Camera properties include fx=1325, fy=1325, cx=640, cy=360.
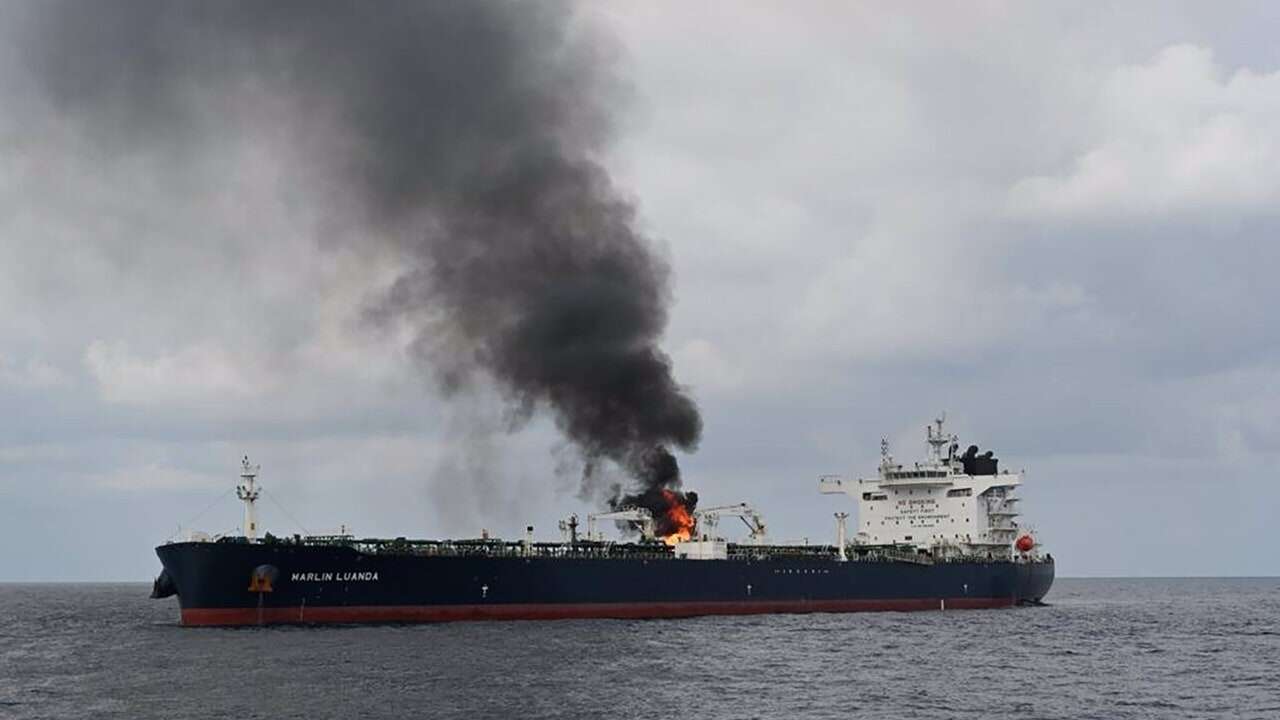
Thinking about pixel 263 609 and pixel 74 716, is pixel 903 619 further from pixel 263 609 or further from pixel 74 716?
pixel 74 716

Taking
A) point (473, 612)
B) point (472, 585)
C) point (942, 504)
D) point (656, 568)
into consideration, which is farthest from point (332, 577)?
point (942, 504)

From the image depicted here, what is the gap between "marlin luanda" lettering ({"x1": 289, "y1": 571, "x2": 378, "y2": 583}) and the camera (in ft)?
195

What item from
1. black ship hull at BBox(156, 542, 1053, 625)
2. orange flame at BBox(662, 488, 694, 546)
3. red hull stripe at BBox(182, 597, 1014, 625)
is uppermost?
orange flame at BBox(662, 488, 694, 546)

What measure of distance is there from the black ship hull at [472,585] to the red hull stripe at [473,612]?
0.05m

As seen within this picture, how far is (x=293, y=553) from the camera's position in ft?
193

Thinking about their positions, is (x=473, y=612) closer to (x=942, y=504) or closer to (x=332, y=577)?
(x=332, y=577)

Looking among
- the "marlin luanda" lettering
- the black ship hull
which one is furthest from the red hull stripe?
the "marlin luanda" lettering

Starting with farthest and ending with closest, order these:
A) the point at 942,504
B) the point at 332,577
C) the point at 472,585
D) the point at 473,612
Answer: the point at 942,504, the point at 473,612, the point at 472,585, the point at 332,577

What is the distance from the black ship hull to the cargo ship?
0.07m

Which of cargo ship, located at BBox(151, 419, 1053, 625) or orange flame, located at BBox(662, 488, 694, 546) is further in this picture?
orange flame, located at BBox(662, 488, 694, 546)

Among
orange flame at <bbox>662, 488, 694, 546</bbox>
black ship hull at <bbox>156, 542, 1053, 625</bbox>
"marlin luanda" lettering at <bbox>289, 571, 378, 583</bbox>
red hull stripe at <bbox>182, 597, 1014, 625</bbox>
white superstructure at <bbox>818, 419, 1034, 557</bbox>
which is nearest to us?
black ship hull at <bbox>156, 542, 1053, 625</bbox>

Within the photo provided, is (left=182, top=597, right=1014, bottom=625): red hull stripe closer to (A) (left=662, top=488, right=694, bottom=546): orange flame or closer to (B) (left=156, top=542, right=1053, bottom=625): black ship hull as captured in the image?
(B) (left=156, top=542, right=1053, bottom=625): black ship hull

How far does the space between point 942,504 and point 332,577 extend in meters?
50.4

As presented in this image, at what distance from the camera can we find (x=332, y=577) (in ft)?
197
